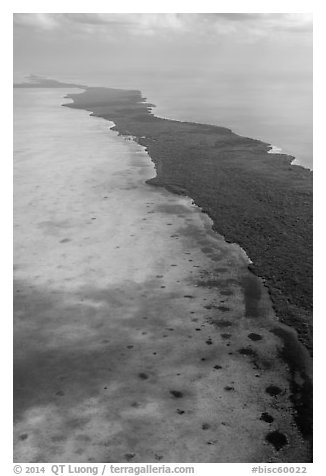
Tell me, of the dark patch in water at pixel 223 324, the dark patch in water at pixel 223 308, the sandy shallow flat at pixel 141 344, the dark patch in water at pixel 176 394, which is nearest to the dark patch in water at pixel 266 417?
the sandy shallow flat at pixel 141 344

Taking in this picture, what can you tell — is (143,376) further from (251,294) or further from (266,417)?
(251,294)

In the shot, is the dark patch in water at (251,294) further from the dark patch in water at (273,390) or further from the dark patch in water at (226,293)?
the dark patch in water at (273,390)

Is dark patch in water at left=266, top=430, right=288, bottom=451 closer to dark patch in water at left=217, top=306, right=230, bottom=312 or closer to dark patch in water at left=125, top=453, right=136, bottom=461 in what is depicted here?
dark patch in water at left=125, top=453, right=136, bottom=461

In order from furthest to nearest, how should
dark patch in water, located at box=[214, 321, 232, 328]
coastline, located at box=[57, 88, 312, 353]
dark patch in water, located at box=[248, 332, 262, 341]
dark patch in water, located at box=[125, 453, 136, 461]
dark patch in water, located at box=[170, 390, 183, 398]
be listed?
1. coastline, located at box=[57, 88, 312, 353]
2. dark patch in water, located at box=[214, 321, 232, 328]
3. dark patch in water, located at box=[248, 332, 262, 341]
4. dark patch in water, located at box=[170, 390, 183, 398]
5. dark patch in water, located at box=[125, 453, 136, 461]

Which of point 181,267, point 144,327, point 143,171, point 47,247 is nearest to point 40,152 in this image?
point 143,171

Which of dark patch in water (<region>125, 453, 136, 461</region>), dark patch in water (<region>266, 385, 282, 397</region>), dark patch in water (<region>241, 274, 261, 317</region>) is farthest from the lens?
dark patch in water (<region>241, 274, 261, 317</region>)

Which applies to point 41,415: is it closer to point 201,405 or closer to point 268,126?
point 201,405

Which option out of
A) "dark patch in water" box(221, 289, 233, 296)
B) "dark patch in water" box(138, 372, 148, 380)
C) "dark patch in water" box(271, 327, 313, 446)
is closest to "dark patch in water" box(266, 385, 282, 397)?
"dark patch in water" box(271, 327, 313, 446)
